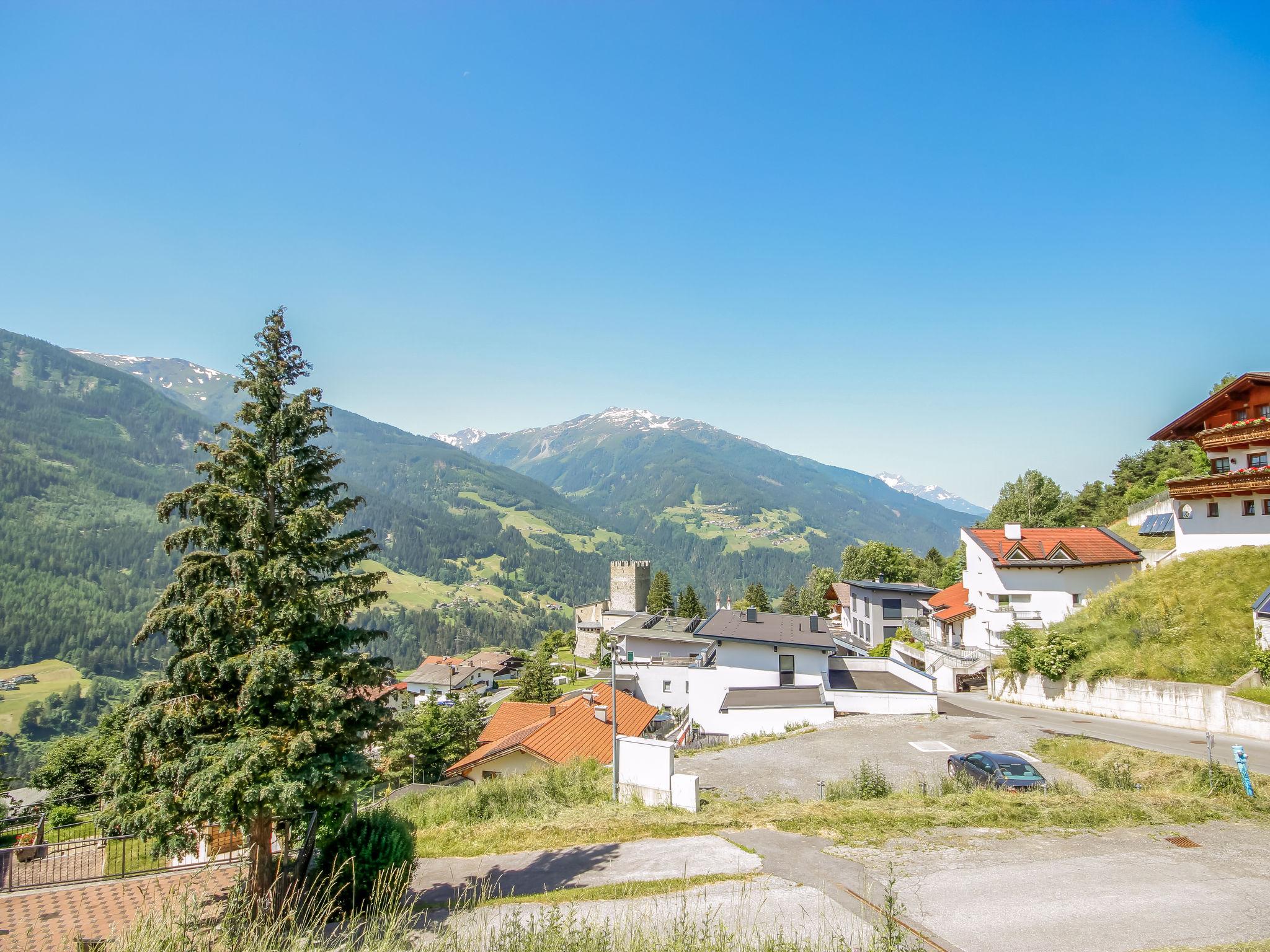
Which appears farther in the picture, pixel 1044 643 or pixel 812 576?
pixel 812 576

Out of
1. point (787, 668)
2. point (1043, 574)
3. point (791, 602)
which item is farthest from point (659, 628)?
point (1043, 574)

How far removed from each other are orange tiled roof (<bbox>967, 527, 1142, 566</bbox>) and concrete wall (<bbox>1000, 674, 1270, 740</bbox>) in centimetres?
1104

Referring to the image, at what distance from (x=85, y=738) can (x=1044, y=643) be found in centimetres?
5583

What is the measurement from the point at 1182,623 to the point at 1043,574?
13.8 metres

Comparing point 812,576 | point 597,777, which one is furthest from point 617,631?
point 597,777

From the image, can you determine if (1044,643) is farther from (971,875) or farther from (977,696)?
(971,875)

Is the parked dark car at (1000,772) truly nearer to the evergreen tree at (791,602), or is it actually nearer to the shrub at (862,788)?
the shrub at (862,788)

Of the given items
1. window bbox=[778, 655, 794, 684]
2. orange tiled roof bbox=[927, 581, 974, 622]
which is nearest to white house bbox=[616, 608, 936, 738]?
window bbox=[778, 655, 794, 684]

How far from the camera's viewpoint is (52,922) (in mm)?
11477

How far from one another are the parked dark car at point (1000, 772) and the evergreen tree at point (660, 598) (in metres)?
83.0

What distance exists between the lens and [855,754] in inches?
766

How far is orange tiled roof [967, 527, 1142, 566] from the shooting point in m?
Result: 35.1

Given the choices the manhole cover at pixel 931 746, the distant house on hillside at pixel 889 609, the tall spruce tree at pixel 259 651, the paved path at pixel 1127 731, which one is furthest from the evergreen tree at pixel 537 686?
the tall spruce tree at pixel 259 651

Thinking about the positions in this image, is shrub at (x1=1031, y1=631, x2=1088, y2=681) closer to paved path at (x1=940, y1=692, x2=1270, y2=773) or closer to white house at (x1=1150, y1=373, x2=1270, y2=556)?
paved path at (x1=940, y1=692, x2=1270, y2=773)
